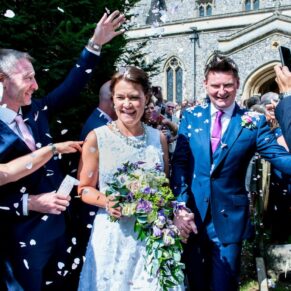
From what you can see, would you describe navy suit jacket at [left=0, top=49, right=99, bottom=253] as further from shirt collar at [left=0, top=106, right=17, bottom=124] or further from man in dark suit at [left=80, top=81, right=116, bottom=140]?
man in dark suit at [left=80, top=81, right=116, bottom=140]

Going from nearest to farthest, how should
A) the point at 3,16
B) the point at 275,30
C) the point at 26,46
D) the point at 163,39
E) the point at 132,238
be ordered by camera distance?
the point at 132,238 → the point at 3,16 → the point at 26,46 → the point at 275,30 → the point at 163,39

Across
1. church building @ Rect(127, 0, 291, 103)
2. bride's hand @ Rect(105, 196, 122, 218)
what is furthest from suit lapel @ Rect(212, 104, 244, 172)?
church building @ Rect(127, 0, 291, 103)

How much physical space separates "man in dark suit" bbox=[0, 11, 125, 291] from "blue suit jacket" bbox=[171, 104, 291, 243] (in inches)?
37.6

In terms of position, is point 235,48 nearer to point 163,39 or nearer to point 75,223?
point 163,39

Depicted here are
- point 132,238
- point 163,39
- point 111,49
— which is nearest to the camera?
point 132,238

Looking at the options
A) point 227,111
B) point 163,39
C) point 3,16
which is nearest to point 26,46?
point 3,16

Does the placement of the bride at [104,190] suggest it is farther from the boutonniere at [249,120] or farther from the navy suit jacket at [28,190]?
the boutonniere at [249,120]

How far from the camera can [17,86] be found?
2.80m

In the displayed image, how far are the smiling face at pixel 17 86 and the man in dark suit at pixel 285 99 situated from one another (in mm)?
1535

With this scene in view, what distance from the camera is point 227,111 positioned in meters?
3.45

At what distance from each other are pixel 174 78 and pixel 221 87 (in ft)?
90.4

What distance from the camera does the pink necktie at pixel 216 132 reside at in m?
3.41

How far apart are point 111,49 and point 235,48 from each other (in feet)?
68.7

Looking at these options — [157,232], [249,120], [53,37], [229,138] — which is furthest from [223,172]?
[53,37]
